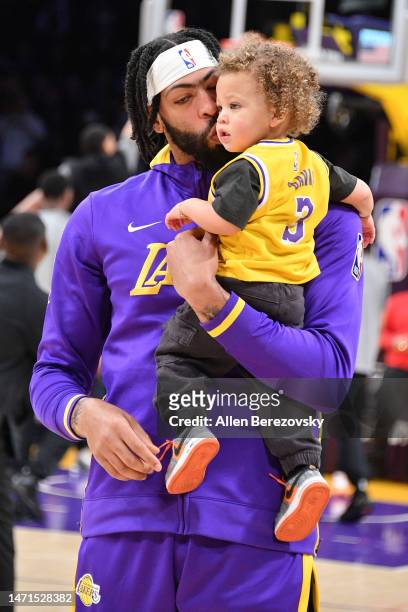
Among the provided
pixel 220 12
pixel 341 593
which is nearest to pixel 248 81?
pixel 341 593

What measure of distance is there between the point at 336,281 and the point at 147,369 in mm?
444

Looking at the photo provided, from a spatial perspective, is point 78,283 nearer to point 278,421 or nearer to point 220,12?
point 278,421

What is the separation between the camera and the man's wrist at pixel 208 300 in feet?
7.04

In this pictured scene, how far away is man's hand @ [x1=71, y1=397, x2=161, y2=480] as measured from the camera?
222 cm

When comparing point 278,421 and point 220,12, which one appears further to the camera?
point 220,12

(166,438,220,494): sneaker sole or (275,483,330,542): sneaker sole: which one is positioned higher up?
(166,438,220,494): sneaker sole

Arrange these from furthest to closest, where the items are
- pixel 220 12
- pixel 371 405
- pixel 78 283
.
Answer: pixel 220 12 → pixel 78 283 → pixel 371 405

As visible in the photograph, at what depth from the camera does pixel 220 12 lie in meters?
13.4

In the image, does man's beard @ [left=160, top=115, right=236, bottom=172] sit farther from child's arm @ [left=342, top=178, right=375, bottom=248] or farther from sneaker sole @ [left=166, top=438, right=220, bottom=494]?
sneaker sole @ [left=166, top=438, right=220, bottom=494]

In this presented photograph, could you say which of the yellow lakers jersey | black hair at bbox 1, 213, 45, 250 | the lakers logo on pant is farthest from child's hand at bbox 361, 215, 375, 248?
black hair at bbox 1, 213, 45, 250

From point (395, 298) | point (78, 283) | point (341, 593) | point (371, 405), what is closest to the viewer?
point (371, 405)

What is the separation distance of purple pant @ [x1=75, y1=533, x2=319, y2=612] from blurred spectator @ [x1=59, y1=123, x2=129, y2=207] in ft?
21.5

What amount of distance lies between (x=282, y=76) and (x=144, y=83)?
46 cm

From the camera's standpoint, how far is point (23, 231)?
5.78 meters
